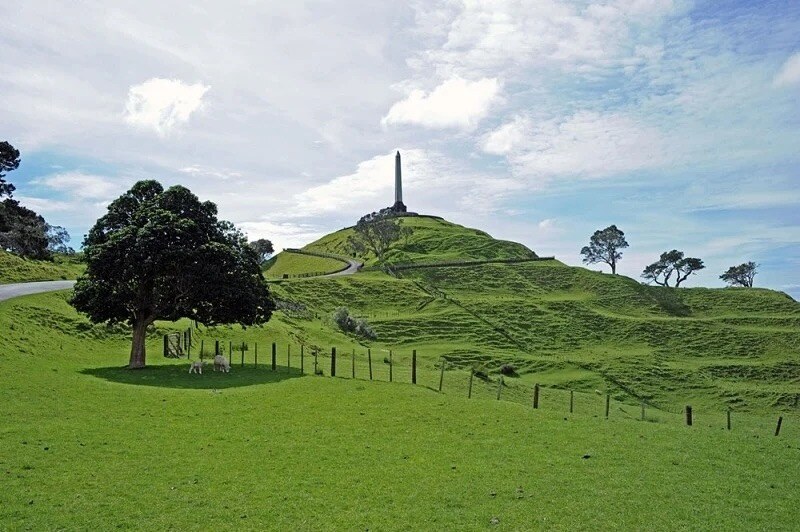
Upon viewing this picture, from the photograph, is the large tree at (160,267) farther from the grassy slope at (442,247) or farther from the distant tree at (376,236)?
the distant tree at (376,236)

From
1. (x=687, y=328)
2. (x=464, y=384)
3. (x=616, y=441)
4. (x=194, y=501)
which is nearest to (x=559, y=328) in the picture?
(x=687, y=328)

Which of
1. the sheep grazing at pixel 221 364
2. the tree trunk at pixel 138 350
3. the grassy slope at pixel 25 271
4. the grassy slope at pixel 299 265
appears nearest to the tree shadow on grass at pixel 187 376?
the sheep grazing at pixel 221 364

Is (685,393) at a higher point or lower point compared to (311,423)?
lower

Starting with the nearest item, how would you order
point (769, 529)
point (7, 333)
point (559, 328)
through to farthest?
point (769, 529) → point (7, 333) → point (559, 328)

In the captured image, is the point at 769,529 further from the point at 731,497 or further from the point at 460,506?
the point at 460,506

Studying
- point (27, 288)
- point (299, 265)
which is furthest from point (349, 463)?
point (299, 265)

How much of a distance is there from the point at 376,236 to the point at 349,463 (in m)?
142

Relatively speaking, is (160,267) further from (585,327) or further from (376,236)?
(376,236)

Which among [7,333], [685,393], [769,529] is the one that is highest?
[7,333]

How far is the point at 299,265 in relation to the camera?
155 m

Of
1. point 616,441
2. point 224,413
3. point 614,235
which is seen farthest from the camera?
point 614,235

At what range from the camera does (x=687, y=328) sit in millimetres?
94250

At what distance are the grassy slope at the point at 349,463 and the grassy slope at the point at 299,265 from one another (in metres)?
104

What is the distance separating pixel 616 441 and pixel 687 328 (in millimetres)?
78473
